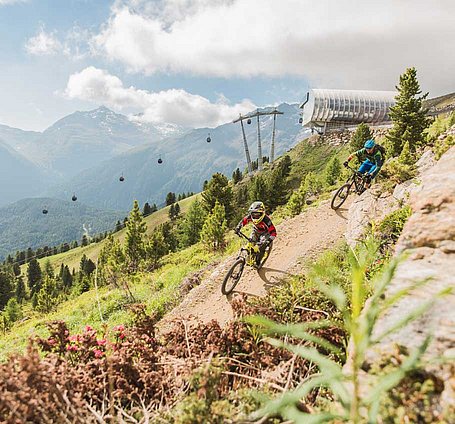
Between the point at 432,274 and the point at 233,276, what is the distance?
10.1 metres

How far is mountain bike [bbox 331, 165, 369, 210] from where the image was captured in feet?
51.6

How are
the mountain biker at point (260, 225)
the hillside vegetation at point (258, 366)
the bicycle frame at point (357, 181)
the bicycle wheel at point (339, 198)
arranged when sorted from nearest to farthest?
the hillside vegetation at point (258, 366) < the mountain biker at point (260, 225) < the bicycle frame at point (357, 181) < the bicycle wheel at point (339, 198)

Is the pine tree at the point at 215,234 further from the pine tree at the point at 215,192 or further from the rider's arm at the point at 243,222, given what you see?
the pine tree at the point at 215,192

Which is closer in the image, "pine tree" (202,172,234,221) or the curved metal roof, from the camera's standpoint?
"pine tree" (202,172,234,221)

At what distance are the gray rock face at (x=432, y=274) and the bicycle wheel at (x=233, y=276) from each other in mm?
8493

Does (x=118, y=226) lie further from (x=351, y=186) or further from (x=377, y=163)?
(x=377, y=163)

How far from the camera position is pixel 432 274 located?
112 inches

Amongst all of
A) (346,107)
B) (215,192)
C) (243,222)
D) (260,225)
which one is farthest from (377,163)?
(346,107)

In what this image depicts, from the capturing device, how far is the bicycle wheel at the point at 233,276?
12.3 meters

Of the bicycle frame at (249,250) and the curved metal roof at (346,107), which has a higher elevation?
the curved metal roof at (346,107)

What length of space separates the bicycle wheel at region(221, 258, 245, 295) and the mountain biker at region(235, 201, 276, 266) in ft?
3.24

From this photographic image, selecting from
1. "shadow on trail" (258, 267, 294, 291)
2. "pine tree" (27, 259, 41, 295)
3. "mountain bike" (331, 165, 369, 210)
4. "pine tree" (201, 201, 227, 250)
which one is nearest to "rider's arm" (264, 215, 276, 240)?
"shadow on trail" (258, 267, 294, 291)

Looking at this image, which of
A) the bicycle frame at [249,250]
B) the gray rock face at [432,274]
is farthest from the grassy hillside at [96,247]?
the gray rock face at [432,274]

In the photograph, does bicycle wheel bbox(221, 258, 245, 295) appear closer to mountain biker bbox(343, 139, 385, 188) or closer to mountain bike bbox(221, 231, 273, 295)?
mountain bike bbox(221, 231, 273, 295)
